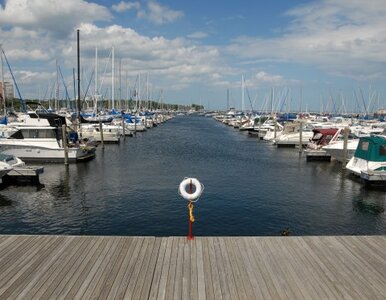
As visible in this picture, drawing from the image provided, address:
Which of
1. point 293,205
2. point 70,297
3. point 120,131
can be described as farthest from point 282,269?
point 120,131

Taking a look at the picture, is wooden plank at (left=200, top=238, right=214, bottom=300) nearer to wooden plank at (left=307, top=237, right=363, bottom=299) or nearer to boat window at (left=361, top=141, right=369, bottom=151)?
wooden plank at (left=307, top=237, right=363, bottom=299)

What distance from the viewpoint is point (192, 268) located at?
25.4 ft

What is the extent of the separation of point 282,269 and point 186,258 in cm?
223

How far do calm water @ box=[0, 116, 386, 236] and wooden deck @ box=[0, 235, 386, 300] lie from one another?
605 centimetres

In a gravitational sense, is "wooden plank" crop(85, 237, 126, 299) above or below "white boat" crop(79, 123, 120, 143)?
above

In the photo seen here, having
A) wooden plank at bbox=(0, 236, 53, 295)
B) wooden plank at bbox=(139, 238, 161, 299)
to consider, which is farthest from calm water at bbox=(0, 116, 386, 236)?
wooden plank at bbox=(139, 238, 161, 299)

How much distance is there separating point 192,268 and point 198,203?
39.4 ft

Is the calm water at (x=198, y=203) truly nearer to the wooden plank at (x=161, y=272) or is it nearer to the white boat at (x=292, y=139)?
the wooden plank at (x=161, y=272)

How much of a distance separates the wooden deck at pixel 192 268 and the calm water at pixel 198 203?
6.05 m

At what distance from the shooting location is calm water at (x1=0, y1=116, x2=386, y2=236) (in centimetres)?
1592

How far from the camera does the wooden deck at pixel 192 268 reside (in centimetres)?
679

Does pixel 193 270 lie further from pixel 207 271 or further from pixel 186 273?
pixel 207 271

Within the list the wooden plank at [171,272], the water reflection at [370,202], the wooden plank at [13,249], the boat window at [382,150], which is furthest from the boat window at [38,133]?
the boat window at [382,150]

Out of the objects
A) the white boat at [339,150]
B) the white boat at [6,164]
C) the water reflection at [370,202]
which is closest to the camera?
the water reflection at [370,202]
